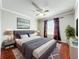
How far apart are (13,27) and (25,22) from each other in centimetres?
130

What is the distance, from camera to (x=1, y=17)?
4055 mm

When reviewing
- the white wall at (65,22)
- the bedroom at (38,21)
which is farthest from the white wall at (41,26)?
the white wall at (65,22)

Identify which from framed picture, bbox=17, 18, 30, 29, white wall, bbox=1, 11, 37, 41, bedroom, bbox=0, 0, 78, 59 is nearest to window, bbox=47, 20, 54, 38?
bedroom, bbox=0, 0, 78, 59

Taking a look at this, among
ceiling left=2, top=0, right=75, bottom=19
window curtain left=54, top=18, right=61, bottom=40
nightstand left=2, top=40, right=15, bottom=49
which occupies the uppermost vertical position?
ceiling left=2, top=0, right=75, bottom=19

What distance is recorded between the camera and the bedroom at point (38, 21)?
335 centimetres

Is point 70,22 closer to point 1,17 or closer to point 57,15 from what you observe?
point 57,15

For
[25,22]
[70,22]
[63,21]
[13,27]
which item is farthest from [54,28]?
[13,27]

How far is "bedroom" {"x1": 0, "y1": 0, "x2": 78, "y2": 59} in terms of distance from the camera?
335 cm

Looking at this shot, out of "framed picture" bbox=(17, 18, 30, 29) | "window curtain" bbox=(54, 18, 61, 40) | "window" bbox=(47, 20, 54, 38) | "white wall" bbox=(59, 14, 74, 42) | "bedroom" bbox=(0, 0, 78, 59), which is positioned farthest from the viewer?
"window" bbox=(47, 20, 54, 38)

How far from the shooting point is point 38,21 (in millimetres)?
7973

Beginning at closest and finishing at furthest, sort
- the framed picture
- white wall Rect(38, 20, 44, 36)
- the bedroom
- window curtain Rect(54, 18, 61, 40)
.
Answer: the bedroom < the framed picture < window curtain Rect(54, 18, 61, 40) < white wall Rect(38, 20, 44, 36)

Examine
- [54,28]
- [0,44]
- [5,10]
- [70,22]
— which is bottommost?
[0,44]

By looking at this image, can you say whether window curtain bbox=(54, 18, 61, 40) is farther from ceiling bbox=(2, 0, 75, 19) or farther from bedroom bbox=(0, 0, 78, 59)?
ceiling bbox=(2, 0, 75, 19)

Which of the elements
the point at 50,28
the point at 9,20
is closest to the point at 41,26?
the point at 50,28
